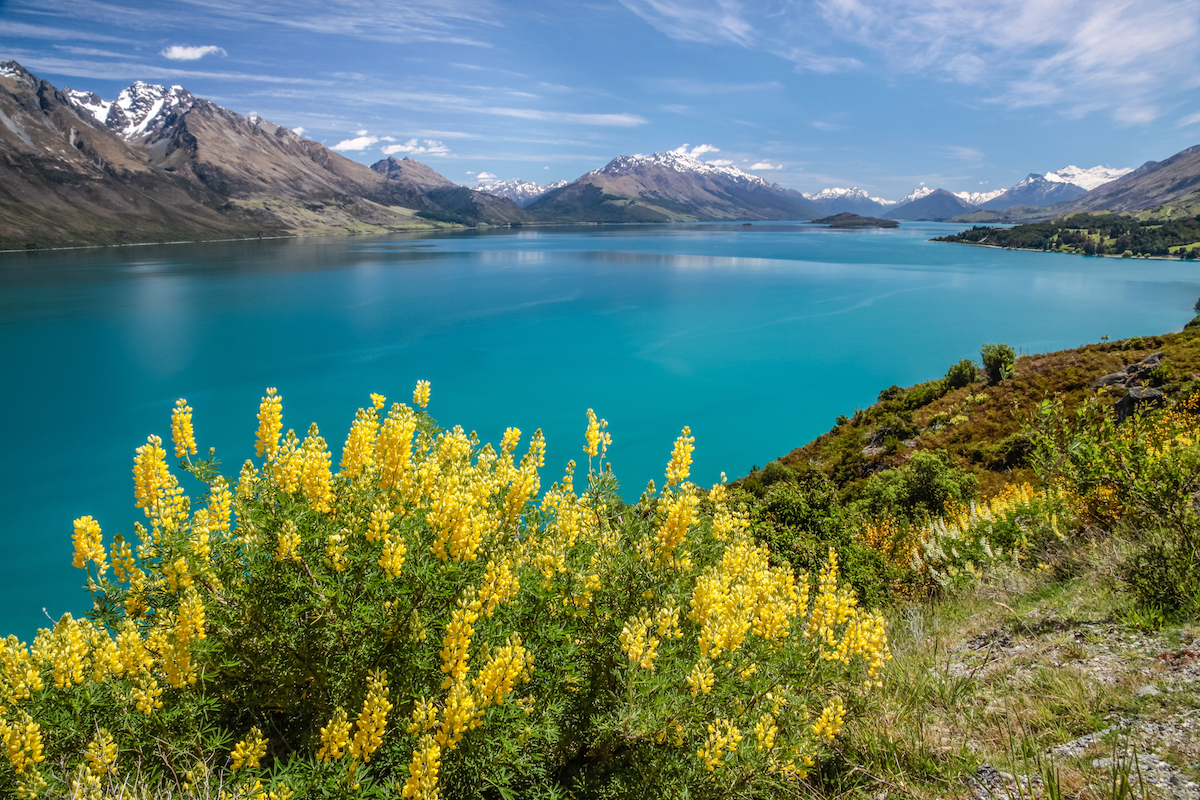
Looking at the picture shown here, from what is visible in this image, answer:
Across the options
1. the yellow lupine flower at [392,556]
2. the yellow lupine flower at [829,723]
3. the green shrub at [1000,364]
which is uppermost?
the yellow lupine flower at [392,556]

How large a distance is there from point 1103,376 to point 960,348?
2687cm

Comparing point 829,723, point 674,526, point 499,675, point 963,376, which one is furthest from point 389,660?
point 963,376

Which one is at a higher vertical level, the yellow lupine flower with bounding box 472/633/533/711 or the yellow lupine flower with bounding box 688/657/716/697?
the yellow lupine flower with bounding box 472/633/533/711

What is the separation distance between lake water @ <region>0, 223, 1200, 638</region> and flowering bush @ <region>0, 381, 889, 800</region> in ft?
64.2

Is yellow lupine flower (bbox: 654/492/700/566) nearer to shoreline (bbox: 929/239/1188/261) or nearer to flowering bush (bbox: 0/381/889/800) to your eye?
flowering bush (bbox: 0/381/889/800)

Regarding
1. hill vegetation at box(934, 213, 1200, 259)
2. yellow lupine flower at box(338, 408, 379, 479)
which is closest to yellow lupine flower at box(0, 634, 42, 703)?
yellow lupine flower at box(338, 408, 379, 479)

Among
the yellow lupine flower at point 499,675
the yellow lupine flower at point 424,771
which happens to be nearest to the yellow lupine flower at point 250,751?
the yellow lupine flower at point 424,771

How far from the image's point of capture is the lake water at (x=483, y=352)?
94.3ft

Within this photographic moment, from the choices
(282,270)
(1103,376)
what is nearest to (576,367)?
(1103,376)

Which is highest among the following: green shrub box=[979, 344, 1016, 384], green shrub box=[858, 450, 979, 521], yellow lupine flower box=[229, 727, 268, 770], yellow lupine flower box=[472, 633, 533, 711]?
yellow lupine flower box=[472, 633, 533, 711]

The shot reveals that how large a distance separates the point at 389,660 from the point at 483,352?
47016 millimetres

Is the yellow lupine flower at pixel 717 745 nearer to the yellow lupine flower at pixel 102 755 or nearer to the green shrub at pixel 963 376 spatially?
the yellow lupine flower at pixel 102 755

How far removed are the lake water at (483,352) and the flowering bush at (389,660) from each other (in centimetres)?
1957

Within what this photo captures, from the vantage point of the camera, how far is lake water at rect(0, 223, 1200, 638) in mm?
28734
